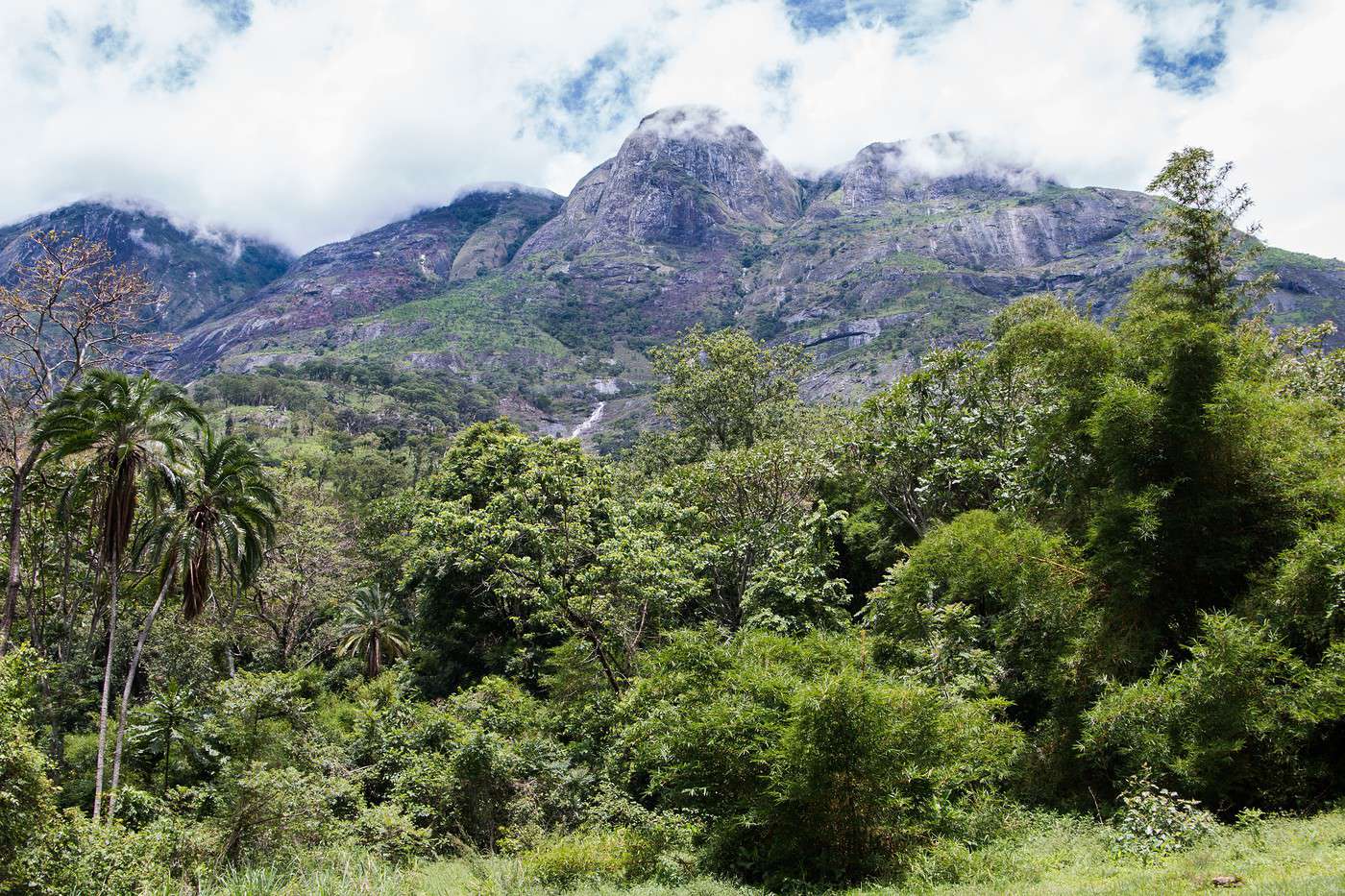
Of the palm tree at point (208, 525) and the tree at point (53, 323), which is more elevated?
the tree at point (53, 323)

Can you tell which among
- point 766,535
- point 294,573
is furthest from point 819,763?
point 294,573

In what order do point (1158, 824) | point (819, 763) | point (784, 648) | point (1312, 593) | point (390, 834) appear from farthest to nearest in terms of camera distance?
point (390, 834) < point (784, 648) < point (819, 763) < point (1312, 593) < point (1158, 824)

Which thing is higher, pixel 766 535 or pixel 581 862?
pixel 766 535

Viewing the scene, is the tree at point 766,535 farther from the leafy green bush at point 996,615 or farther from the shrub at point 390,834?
the shrub at point 390,834

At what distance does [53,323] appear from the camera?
49.9 ft

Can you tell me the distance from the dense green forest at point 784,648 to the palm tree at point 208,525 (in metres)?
0.11

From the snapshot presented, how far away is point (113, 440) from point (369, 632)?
19.3 metres

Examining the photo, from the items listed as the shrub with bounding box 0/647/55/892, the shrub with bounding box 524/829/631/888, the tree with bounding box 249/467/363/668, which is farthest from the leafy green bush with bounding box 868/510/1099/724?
the tree with bounding box 249/467/363/668

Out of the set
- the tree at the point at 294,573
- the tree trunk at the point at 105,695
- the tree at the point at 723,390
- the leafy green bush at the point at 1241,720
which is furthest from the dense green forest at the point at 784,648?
the tree at the point at 723,390

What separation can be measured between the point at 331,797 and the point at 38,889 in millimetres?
6434

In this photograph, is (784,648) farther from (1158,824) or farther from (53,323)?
(53,323)

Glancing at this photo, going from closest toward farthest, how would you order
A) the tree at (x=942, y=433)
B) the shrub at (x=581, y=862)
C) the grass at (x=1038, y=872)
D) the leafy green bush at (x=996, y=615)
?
the grass at (x=1038, y=872), the shrub at (x=581, y=862), the leafy green bush at (x=996, y=615), the tree at (x=942, y=433)

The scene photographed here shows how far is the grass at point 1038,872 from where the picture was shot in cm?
664

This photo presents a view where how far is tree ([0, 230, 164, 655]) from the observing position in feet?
45.1
